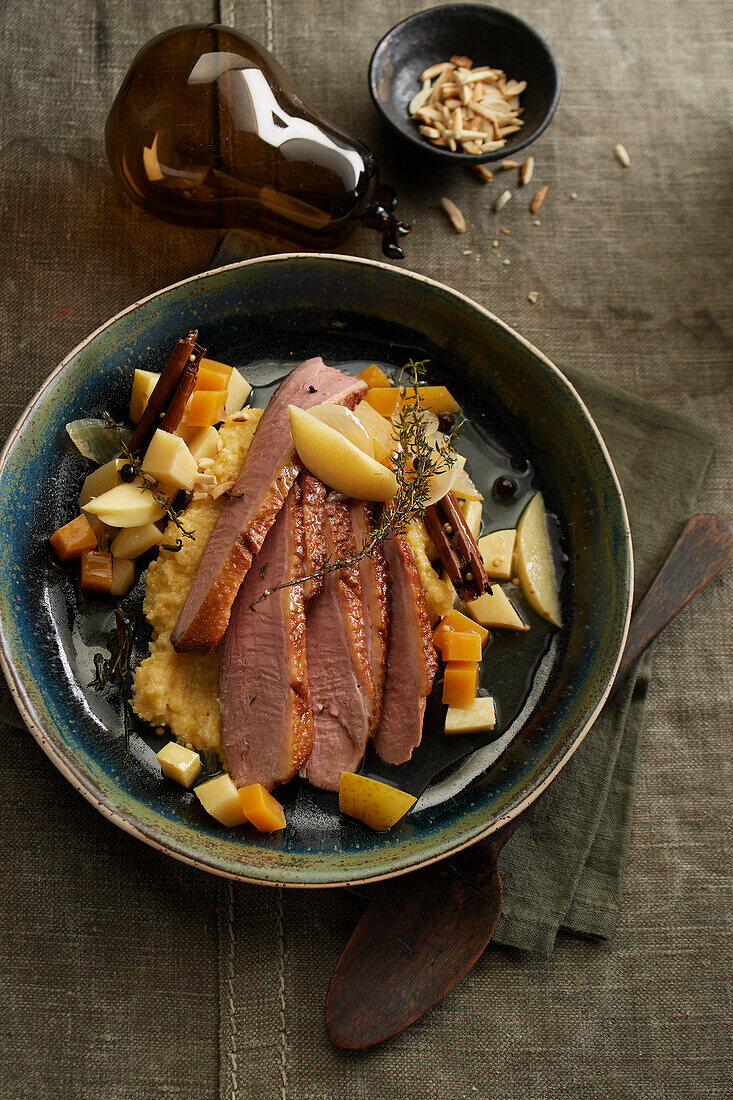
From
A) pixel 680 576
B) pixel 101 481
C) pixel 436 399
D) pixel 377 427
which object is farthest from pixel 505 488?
pixel 101 481

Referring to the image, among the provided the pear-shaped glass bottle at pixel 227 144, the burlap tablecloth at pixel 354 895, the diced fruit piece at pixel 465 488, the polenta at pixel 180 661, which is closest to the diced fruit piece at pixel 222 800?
the polenta at pixel 180 661

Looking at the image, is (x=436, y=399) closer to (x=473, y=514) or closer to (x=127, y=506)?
(x=473, y=514)

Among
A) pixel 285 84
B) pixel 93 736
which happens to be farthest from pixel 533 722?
pixel 285 84

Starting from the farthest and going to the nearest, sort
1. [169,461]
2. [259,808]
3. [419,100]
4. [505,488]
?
[419,100] < [505,488] < [169,461] < [259,808]

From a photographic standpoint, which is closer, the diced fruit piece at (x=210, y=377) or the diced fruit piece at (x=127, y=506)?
the diced fruit piece at (x=127, y=506)

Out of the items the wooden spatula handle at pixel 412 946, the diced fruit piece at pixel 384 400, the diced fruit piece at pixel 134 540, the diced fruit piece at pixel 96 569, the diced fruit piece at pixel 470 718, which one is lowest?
the wooden spatula handle at pixel 412 946

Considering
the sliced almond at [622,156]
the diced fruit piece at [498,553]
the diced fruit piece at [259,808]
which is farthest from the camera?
the sliced almond at [622,156]

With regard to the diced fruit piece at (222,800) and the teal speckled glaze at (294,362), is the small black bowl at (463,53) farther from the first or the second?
the diced fruit piece at (222,800)
